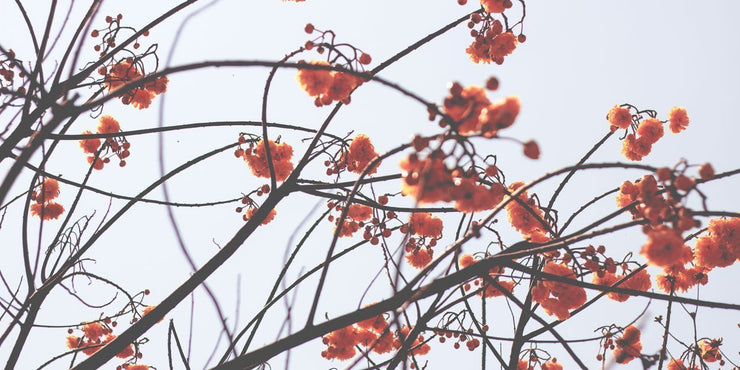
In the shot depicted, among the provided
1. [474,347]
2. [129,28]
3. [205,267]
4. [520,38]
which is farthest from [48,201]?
[520,38]

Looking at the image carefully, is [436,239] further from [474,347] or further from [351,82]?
[351,82]

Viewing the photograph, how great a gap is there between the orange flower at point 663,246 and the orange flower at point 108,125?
4.52 m

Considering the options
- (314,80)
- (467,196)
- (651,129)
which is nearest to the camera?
(467,196)

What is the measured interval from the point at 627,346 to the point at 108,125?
4.46 meters

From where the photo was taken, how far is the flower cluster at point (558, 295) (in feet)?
11.1

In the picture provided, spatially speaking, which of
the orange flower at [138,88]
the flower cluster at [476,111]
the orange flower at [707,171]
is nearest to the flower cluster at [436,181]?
the flower cluster at [476,111]

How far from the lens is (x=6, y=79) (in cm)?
396

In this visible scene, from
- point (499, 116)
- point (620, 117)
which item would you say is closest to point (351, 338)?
point (499, 116)

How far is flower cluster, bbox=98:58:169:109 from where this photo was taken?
430 centimetres

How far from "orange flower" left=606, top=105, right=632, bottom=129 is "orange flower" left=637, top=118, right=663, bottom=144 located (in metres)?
0.29

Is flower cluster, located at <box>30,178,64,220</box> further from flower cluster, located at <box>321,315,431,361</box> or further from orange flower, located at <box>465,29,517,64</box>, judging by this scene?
orange flower, located at <box>465,29,517,64</box>

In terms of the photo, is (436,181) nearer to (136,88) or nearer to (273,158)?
(273,158)

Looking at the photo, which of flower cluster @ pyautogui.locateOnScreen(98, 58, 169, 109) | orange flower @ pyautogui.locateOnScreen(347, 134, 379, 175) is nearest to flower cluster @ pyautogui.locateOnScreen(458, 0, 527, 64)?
orange flower @ pyautogui.locateOnScreen(347, 134, 379, 175)

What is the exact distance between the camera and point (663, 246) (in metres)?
1.98
